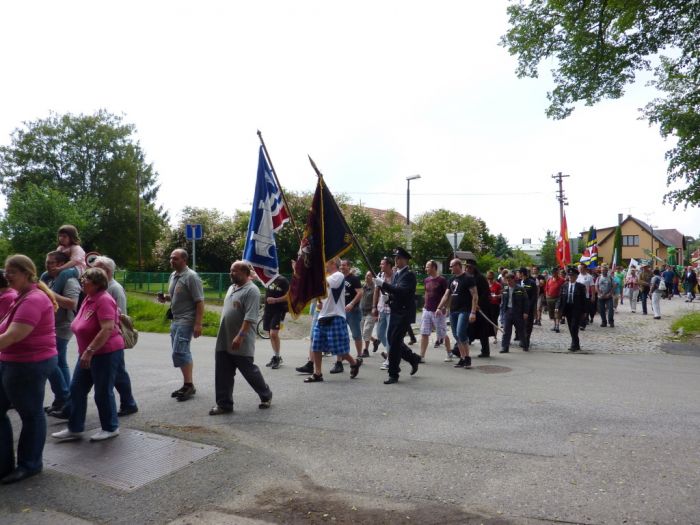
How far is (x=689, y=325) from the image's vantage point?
14445mm

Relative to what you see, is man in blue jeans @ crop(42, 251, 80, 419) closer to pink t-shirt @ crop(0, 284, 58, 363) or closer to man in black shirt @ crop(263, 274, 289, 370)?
pink t-shirt @ crop(0, 284, 58, 363)

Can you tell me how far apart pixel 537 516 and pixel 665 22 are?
1326 centimetres

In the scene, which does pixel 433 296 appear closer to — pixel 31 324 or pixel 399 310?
pixel 399 310

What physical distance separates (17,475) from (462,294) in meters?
7.23

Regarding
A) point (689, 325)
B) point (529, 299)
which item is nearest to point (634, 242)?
point (689, 325)

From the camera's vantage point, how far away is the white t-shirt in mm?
8039

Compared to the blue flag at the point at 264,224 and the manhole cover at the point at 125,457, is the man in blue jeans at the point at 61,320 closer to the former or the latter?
the manhole cover at the point at 125,457

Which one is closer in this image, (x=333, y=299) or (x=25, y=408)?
(x=25, y=408)

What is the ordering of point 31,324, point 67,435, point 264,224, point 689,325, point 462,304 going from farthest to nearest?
point 689,325
point 462,304
point 264,224
point 67,435
point 31,324

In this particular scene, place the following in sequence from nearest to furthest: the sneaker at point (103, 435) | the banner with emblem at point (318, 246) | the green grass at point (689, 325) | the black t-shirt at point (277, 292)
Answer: the sneaker at point (103, 435) → the banner with emblem at point (318, 246) → the black t-shirt at point (277, 292) → the green grass at point (689, 325)

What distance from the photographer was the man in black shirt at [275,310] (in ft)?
29.9

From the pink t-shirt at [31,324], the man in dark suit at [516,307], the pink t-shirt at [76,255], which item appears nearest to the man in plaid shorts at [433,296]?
the man in dark suit at [516,307]

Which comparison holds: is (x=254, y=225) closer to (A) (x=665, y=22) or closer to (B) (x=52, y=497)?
(B) (x=52, y=497)

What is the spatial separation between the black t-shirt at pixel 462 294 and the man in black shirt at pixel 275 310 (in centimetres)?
298
